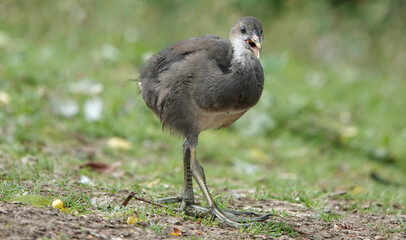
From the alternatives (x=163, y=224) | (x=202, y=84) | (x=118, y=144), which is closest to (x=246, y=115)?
(x=118, y=144)

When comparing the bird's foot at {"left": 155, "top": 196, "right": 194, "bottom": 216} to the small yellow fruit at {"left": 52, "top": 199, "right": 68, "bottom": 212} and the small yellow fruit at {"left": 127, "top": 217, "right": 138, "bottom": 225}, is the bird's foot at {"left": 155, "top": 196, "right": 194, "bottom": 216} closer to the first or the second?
the small yellow fruit at {"left": 127, "top": 217, "right": 138, "bottom": 225}

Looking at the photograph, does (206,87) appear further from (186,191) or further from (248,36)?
(186,191)

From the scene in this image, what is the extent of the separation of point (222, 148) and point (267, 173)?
0.82 m

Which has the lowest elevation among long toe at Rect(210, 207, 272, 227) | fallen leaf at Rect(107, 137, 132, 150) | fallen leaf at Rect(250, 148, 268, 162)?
long toe at Rect(210, 207, 272, 227)

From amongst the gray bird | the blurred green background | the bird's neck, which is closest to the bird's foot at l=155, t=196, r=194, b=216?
the gray bird

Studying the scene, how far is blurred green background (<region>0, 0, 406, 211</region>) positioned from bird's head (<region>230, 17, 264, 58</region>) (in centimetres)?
133

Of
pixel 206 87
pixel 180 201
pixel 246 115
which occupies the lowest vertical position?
pixel 180 201

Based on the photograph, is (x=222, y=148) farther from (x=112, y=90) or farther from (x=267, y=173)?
(x=112, y=90)

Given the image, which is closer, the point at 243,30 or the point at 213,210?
the point at 213,210

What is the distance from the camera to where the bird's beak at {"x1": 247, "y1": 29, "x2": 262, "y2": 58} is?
12.8 feet

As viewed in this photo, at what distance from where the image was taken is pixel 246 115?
7.43 metres

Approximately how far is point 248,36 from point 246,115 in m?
3.52

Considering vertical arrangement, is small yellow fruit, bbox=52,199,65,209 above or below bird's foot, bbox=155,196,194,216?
A: below

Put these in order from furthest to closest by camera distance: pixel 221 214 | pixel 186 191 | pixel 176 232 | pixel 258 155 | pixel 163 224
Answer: pixel 258 155, pixel 186 191, pixel 221 214, pixel 163 224, pixel 176 232
